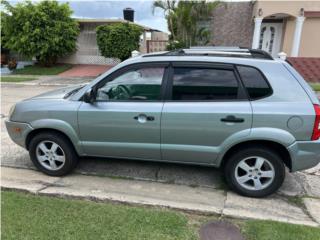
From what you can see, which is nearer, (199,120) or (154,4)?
(199,120)

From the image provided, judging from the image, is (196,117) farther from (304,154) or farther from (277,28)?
(277,28)

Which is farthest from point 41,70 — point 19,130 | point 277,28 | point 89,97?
point 89,97

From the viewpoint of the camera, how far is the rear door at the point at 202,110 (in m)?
3.23

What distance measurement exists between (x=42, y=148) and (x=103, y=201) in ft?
4.17

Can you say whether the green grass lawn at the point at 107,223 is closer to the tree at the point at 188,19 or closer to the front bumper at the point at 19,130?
the front bumper at the point at 19,130

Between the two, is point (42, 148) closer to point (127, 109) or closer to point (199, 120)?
point (127, 109)

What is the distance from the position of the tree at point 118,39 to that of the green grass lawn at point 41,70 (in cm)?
373

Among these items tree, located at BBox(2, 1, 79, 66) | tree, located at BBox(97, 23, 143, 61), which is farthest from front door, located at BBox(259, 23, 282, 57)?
tree, located at BBox(2, 1, 79, 66)

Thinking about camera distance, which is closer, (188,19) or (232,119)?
(232,119)

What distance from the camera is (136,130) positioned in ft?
11.5

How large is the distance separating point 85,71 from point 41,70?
110 inches

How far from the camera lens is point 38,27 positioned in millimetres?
15688

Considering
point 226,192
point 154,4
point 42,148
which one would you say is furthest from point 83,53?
point 226,192

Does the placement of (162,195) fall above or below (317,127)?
below
